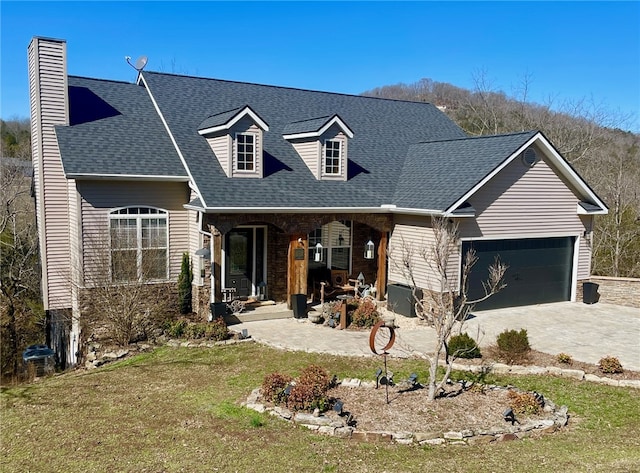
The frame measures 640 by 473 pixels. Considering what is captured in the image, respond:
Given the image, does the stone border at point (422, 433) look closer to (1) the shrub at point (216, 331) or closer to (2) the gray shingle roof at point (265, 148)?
(1) the shrub at point (216, 331)

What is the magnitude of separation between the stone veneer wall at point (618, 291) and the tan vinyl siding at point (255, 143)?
43.1 feet

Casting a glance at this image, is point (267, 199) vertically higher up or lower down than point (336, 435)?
higher up

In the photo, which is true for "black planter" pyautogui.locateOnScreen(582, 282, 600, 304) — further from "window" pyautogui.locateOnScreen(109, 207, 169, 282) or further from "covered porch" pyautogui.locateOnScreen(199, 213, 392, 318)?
"window" pyautogui.locateOnScreen(109, 207, 169, 282)

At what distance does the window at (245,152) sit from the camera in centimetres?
1739

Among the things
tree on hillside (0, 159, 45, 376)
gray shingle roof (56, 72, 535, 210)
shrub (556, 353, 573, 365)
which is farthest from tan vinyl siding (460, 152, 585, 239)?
tree on hillside (0, 159, 45, 376)

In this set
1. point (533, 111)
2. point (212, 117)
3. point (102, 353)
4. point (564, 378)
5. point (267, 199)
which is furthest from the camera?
point (533, 111)

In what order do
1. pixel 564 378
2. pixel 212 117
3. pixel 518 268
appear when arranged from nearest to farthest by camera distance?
pixel 564 378 → pixel 212 117 → pixel 518 268

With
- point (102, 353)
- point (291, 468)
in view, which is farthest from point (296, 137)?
point (291, 468)

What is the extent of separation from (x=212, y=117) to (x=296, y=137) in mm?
3064

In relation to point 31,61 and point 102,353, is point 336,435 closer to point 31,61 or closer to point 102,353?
point 102,353

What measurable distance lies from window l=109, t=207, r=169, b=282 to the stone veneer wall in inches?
614

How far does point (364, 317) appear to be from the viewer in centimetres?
1667

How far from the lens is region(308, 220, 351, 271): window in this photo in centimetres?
2045

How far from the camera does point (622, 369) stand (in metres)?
12.9
